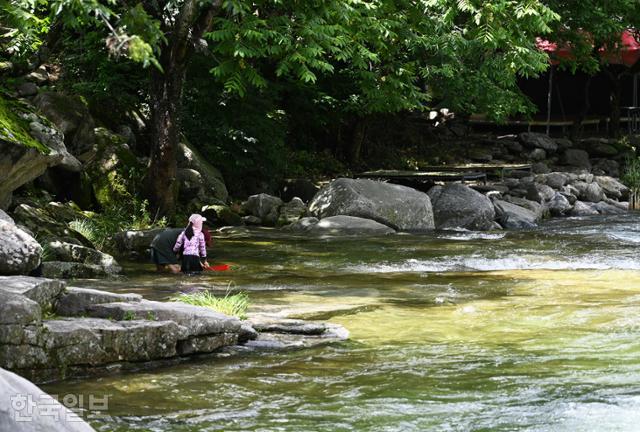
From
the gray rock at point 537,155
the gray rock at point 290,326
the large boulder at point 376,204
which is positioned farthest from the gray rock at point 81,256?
the gray rock at point 537,155

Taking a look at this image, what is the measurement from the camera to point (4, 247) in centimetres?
887

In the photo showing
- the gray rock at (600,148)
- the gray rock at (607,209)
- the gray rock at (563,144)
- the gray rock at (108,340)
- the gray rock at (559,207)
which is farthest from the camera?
the gray rock at (563,144)

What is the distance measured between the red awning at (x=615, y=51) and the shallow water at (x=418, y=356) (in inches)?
538

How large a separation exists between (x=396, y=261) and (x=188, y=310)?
22.4 feet

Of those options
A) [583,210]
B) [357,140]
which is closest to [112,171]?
[357,140]

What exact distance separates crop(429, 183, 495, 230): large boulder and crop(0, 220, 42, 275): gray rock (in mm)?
12284

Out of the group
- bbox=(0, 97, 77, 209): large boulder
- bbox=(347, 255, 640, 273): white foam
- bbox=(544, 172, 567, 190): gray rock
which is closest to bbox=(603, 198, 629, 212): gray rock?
bbox=(544, 172, 567, 190): gray rock

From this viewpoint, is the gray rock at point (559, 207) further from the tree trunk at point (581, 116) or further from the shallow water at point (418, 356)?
the tree trunk at point (581, 116)

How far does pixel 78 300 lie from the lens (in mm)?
8258

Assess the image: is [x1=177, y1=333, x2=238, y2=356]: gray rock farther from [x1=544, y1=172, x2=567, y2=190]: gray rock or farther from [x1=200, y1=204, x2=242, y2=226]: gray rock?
[x1=544, y1=172, x2=567, y2=190]: gray rock

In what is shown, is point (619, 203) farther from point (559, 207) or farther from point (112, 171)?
point (112, 171)

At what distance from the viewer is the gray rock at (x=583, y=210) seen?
22969 millimetres

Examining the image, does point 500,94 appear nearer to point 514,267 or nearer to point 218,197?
point 218,197

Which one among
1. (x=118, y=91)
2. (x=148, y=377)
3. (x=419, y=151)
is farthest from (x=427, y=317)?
(x=419, y=151)
